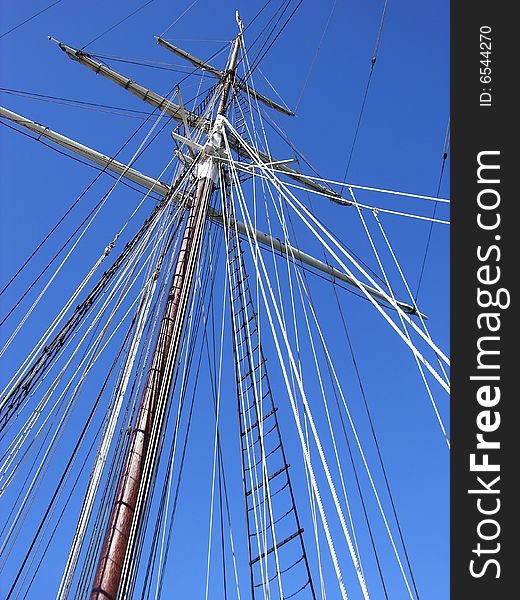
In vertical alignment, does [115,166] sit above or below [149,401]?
above

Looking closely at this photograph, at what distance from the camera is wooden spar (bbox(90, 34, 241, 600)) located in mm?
4867

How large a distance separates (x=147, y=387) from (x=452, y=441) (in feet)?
13.8

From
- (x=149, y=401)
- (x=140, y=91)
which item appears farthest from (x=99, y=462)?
(x=140, y=91)

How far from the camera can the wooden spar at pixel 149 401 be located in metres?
4.87

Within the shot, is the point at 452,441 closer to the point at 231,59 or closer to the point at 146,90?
the point at 146,90

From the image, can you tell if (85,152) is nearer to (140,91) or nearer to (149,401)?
(140,91)

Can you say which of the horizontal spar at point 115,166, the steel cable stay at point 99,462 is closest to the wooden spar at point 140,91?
the horizontal spar at point 115,166

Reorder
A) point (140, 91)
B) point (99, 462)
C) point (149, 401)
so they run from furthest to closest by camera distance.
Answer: point (140, 91), point (149, 401), point (99, 462)

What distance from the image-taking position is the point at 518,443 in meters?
3.06

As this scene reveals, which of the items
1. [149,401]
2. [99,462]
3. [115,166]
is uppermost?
[115,166]

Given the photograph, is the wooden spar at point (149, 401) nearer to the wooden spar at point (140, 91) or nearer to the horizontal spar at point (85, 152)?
the horizontal spar at point (85, 152)

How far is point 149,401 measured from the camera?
642 centimetres

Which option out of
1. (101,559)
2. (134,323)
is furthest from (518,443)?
(134,323)

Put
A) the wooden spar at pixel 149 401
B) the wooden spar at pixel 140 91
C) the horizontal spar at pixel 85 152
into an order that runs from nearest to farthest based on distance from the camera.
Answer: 1. the wooden spar at pixel 149 401
2. the horizontal spar at pixel 85 152
3. the wooden spar at pixel 140 91
